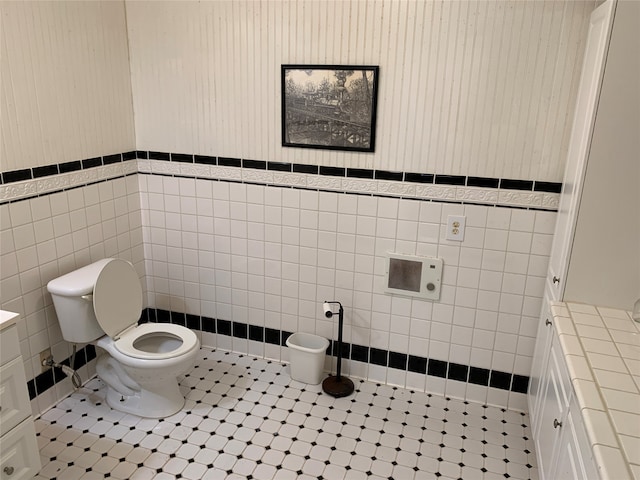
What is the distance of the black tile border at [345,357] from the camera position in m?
2.83

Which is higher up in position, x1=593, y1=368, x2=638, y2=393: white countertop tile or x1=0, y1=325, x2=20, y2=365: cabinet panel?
x1=593, y1=368, x2=638, y2=393: white countertop tile

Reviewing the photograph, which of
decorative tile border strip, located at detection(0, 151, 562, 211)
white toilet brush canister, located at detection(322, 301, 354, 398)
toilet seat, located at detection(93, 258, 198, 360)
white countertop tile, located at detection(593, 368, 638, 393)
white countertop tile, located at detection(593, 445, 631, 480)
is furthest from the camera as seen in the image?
white toilet brush canister, located at detection(322, 301, 354, 398)

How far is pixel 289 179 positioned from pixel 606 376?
1.89 m

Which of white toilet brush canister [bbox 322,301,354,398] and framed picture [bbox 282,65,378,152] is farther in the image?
white toilet brush canister [bbox 322,301,354,398]

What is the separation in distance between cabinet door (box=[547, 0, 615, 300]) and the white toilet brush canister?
118 centimetres

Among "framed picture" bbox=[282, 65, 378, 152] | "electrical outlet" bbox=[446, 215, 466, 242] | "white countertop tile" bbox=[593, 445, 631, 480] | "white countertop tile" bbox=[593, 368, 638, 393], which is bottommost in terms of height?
"white countertop tile" bbox=[593, 445, 631, 480]

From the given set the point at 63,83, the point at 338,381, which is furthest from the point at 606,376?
the point at 63,83

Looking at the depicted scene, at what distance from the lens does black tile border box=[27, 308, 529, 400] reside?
2.83 m

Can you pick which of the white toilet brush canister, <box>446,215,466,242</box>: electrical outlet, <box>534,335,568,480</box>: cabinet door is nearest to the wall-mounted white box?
<box>446,215,466,242</box>: electrical outlet

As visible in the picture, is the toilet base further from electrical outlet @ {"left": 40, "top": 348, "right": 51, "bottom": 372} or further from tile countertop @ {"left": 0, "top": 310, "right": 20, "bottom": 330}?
tile countertop @ {"left": 0, "top": 310, "right": 20, "bottom": 330}

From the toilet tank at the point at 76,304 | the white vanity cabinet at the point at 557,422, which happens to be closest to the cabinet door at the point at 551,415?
the white vanity cabinet at the point at 557,422

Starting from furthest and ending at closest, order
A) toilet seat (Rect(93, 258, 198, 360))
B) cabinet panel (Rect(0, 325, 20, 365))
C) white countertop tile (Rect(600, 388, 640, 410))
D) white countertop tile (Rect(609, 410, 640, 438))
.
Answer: toilet seat (Rect(93, 258, 198, 360))
cabinet panel (Rect(0, 325, 20, 365))
white countertop tile (Rect(600, 388, 640, 410))
white countertop tile (Rect(609, 410, 640, 438))

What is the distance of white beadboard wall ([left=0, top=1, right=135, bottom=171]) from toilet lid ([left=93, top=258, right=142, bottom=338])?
0.65m

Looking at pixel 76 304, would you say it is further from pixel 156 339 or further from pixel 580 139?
pixel 580 139
